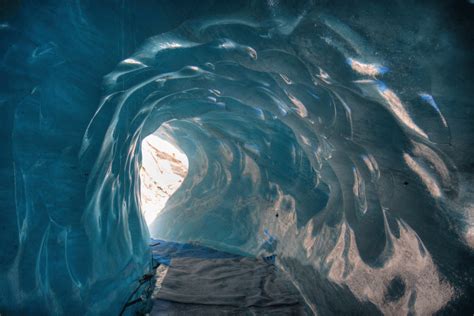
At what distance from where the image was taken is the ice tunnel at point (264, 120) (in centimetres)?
242

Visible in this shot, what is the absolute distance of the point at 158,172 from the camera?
15.0 metres

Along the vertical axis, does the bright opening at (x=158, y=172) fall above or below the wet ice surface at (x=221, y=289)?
below

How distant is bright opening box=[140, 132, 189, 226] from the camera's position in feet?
47.0

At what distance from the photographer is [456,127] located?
272 cm

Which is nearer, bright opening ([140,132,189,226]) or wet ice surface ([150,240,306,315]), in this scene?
wet ice surface ([150,240,306,315])

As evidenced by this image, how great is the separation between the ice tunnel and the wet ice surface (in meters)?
0.05

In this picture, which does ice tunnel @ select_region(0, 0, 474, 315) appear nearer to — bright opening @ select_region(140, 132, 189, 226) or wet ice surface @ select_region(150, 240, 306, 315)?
wet ice surface @ select_region(150, 240, 306, 315)

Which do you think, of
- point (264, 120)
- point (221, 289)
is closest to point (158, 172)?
point (264, 120)

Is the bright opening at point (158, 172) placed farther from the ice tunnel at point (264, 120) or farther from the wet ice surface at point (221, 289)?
the ice tunnel at point (264, 120)

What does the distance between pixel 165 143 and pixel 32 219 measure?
12148 mm

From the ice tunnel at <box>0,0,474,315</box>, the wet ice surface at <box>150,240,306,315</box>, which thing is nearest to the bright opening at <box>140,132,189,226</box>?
the wet ice surface at <box>150,240,306,315</box>

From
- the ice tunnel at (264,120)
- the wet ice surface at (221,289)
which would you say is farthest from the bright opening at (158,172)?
the ice tunnel at (264,120)

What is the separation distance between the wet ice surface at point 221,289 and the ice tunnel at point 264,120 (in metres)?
0.05

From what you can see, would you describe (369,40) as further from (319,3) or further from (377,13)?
(319,3)
